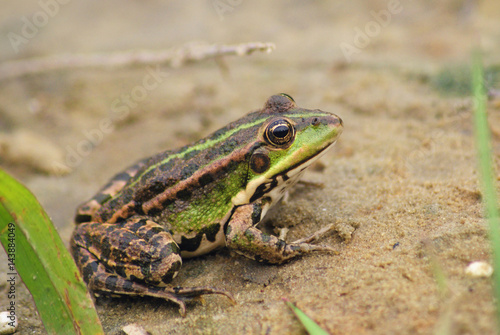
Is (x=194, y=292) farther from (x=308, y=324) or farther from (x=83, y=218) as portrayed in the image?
(x=83, y=218)

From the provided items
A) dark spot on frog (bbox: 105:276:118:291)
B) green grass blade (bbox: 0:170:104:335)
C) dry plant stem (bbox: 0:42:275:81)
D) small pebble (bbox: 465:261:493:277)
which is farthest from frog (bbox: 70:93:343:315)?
dry plant stem (bbox: 0:42:275:81)

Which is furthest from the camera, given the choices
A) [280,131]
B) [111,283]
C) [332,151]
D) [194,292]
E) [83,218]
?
[332,151]

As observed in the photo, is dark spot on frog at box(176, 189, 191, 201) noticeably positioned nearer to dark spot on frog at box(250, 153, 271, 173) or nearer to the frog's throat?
the frog's throat

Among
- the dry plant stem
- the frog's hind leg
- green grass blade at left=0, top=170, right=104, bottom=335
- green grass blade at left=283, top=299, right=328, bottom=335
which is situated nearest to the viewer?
green grass blade at left=283, top=299, right=328, bottom=335

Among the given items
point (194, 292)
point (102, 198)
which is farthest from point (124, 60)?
point (194, 292)

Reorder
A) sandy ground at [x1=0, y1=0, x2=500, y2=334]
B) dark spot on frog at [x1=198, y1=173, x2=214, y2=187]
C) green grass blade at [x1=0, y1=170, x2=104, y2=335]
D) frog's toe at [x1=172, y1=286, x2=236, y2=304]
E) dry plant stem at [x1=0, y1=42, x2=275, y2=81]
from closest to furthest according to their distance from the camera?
green grass blade at [x1=0, y1=170, x2=104, y2=335] → sandy ground at [x1=0, y1=0, x2=500, y2=334] → frog's toe at [x1=172, y1=286, x2=236, y2=304] → dark spot on frog at [x1=198, y1=173, x2=214, y2=187] → dry plant stem at [x1=0, y1=42, x2=275, y2=81]

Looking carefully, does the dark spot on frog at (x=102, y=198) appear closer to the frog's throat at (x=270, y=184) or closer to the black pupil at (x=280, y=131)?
the frog's throat at (x=270, y=184)
